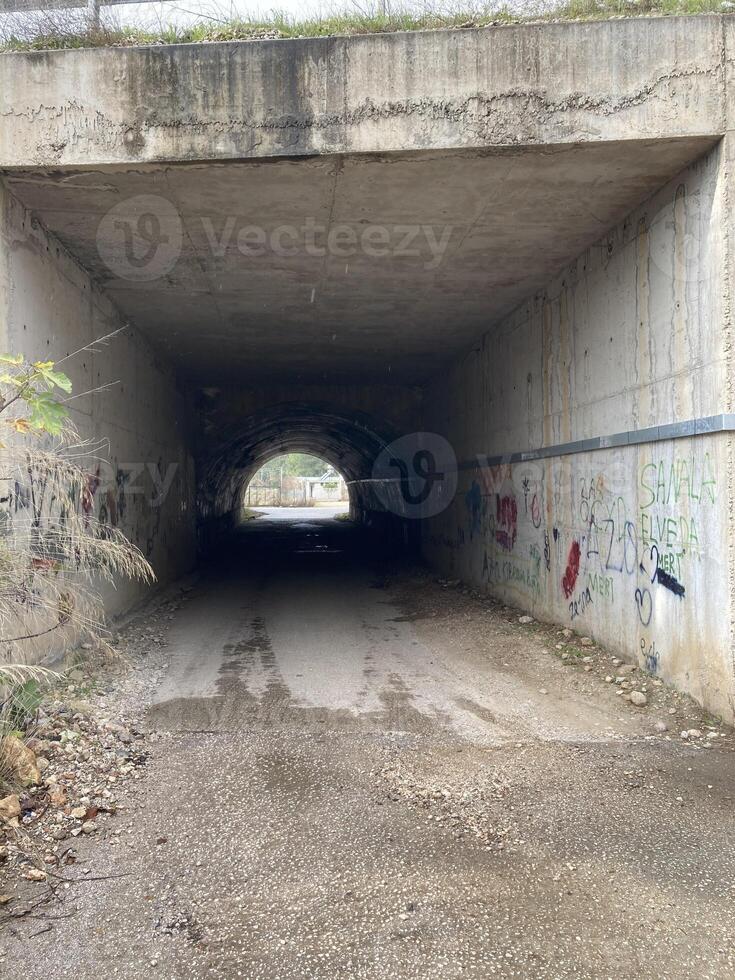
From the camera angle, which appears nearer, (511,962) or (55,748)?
(511,962)

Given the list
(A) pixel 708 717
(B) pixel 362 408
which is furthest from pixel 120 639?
(B) pixel 362 408

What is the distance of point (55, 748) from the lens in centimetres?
441

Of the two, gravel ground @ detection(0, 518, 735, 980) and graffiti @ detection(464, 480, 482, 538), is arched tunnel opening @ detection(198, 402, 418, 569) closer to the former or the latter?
graffiti @ detection(464, 480, 482, 538)

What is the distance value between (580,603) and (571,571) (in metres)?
0.36

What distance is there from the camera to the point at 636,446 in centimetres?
597

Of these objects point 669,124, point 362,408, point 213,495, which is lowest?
point 213,495

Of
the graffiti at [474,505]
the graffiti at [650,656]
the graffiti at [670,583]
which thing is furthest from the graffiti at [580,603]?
the graffiti at [474,505]

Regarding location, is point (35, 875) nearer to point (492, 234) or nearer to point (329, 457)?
point (492, 234)

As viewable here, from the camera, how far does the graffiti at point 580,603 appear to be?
22.8 feet

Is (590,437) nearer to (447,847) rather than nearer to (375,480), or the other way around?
(447,847)

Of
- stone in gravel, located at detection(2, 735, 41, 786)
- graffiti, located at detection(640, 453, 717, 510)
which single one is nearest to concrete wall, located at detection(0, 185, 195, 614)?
stone in gravel, located at detection(2, 735, 41, 786)

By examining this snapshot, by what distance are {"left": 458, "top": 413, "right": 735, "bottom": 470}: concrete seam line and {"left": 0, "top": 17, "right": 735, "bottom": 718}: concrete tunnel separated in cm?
3

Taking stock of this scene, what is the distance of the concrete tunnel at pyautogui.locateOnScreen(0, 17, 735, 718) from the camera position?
16.4 ft

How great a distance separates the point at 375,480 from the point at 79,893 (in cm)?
1921
